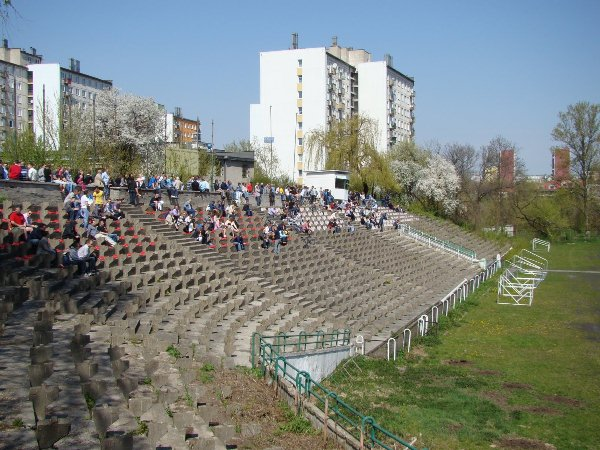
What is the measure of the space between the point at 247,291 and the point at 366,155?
38994 mm

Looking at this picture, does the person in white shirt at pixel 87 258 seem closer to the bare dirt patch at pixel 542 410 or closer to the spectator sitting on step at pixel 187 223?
the spectator sitting on step at pixel 187 223

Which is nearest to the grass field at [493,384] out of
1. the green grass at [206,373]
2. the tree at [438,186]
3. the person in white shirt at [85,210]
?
the green grass at [206,373]

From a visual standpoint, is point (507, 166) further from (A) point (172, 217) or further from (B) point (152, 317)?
(B) point (152, 317)

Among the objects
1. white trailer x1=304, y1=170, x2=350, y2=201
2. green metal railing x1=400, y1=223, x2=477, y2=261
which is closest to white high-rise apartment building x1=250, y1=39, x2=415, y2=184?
white trailer x1=304, y1=170, x2=350, y2=201

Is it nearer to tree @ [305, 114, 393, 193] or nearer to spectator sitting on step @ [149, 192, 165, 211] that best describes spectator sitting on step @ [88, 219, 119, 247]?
spectator sitting on step @ [149, 192, 165, 211]

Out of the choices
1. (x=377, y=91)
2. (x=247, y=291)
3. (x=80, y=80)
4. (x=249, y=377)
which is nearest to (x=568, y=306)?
(x=247, y=291)

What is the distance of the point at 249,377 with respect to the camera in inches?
539

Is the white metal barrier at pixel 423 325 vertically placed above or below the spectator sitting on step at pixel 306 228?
below

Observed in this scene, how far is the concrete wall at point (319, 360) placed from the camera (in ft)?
55.6

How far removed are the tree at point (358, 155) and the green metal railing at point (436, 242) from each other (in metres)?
9.52

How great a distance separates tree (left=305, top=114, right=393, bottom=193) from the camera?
58.8 m

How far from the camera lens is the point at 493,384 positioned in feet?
61.8

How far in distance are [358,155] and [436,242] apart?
13513 millimetres

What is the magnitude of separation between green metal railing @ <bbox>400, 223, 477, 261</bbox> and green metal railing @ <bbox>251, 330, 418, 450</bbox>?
1171 inches
